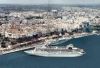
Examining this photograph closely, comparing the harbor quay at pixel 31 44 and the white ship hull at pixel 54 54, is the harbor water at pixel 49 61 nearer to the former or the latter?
the white ship hull at pixel 54 54

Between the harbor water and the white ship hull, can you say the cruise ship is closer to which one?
the white ship hull

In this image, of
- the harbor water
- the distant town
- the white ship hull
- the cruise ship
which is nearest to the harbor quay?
the distant town

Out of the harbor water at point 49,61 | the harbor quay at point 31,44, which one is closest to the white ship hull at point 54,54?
the harbor water at point 49,61

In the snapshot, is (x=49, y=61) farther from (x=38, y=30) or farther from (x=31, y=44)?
(x=38, y=30)

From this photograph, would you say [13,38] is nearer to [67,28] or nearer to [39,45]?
[39,45]

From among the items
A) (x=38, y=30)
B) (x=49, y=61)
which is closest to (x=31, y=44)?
(x=38, y=30)

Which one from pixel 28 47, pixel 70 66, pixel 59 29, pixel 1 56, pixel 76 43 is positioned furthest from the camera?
pixel 59 29

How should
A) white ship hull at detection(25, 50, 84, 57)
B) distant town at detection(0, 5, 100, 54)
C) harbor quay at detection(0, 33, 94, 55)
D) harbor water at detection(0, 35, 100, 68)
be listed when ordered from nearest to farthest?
A: harbor water at detection(0, 35, 100, 68) < white ship hull at detection(25, 50, 84, 57) < harbor quay at detection(0, 33, 94, 55) < distant town at detection(0, 5, 100, 54)

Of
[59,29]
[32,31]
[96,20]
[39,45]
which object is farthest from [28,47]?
[96,20]

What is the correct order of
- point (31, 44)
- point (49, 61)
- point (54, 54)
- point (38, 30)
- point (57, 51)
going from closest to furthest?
1. point (49, 61)
2. point (54, 54)
3. point (57, 51)
4. point (31, 44)
5. point (38, 30)
